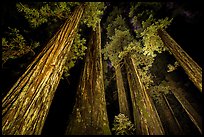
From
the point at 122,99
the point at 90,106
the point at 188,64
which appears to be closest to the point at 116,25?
the point at 122,99

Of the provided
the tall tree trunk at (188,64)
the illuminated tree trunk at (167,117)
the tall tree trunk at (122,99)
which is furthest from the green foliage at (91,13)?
the illuminated tree trunk at (167,117)

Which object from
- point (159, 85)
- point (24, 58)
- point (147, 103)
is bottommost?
point (147, 103)

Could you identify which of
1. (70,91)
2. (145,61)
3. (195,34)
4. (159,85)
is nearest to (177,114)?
(159,85)

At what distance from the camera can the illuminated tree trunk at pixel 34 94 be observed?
2277 millimetres

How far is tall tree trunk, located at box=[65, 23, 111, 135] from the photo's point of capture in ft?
8.57

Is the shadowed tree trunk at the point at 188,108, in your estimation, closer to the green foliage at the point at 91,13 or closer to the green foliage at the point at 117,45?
the green foliage at the point at 117,45

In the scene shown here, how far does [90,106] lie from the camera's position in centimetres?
301

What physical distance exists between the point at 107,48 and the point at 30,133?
285 inches

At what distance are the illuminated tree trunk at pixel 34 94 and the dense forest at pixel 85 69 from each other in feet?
0.04

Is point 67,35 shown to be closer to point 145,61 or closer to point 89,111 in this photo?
point 89,111

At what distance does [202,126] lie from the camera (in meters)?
7.82

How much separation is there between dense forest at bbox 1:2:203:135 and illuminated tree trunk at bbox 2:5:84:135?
12 mm

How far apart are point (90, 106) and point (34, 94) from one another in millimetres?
968

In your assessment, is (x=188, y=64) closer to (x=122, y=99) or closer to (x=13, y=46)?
(x=122, y=99)
